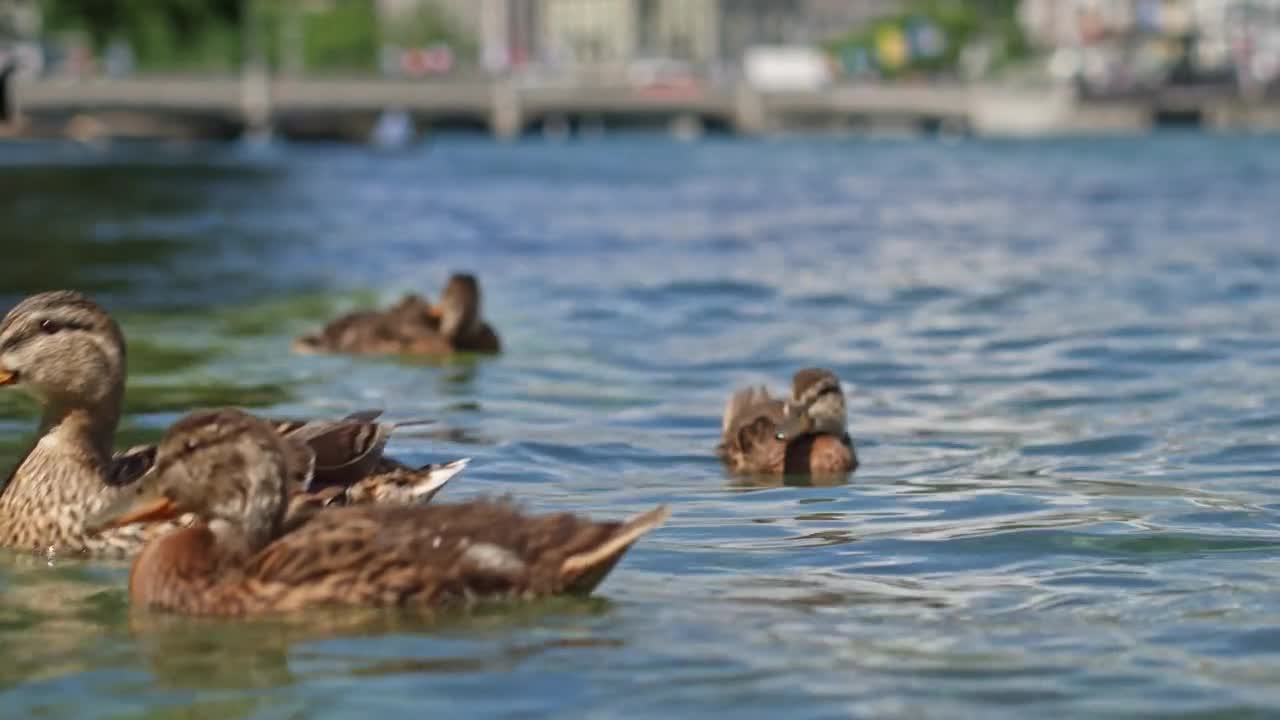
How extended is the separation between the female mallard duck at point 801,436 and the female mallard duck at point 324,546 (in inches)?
166

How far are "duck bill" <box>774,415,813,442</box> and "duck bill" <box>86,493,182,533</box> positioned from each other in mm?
4184

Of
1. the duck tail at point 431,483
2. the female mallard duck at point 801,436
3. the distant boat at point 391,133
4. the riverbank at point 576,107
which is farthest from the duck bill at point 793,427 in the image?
the riverbank at point 576,107

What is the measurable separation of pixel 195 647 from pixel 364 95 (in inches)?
5847

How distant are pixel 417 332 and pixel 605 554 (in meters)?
11.5

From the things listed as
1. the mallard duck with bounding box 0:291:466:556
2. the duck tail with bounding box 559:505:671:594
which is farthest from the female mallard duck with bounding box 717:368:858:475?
Result: the duck tail with bounding box 559:505:671:594

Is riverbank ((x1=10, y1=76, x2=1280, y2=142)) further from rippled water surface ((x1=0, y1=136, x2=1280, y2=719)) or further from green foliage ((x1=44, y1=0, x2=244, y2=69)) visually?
rippled water surface ((x1=0, y1=136, x2=1280, y2=719))

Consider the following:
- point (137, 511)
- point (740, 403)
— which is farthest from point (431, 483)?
point (740, 403)

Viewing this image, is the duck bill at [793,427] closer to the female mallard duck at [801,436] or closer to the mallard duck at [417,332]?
the female mallard duck at [801,436]

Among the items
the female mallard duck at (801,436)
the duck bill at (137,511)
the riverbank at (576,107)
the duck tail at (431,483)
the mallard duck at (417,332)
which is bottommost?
the riverbank at (576,107)

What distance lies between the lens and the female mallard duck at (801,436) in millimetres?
13164

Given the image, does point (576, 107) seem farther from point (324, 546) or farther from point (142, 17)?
point (324, 546)

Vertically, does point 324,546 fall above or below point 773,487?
above

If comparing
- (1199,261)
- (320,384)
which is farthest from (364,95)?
(320,384)

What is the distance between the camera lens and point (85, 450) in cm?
1059
